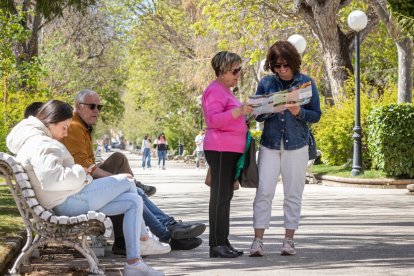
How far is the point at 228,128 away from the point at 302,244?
1.75 meters

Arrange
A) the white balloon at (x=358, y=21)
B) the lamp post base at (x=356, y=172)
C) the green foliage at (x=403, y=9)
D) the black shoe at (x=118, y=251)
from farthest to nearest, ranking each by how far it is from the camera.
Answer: the white balloon at (x=358, y=21) → the lamp post base at (x=356, y=172) → the green foliage at (x=403, y=9) → the black shoe at (x=118, y=251)

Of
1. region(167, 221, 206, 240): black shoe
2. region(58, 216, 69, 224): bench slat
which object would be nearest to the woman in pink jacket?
region(167, 221, 206, 240): black shoe

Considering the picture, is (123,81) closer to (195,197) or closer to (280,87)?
(195,197)

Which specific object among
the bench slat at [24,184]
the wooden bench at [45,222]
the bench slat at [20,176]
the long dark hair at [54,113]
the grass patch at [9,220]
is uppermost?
the long dark hair at [54,113]

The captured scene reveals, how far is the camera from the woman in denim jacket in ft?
27.0

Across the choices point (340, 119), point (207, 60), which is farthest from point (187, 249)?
point (207, 60)

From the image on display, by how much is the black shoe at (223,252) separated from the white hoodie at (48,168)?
6.50 ft

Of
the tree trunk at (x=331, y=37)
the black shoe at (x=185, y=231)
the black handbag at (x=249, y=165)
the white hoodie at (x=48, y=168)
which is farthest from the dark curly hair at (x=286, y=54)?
the tree trunk at (x=331, y=37)

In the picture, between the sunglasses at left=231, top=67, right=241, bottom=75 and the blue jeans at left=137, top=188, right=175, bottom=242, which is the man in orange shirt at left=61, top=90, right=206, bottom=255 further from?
the sunglasses at left=231, top=67, right=241, bottom=75

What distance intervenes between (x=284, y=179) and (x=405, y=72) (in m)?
17.2

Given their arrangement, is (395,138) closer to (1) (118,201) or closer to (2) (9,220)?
(2) (9,220)

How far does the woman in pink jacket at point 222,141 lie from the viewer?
26.5 feet

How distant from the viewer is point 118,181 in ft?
22.3

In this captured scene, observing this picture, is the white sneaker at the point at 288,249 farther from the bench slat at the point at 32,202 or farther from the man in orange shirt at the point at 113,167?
the bench slat at the point at 32,202
